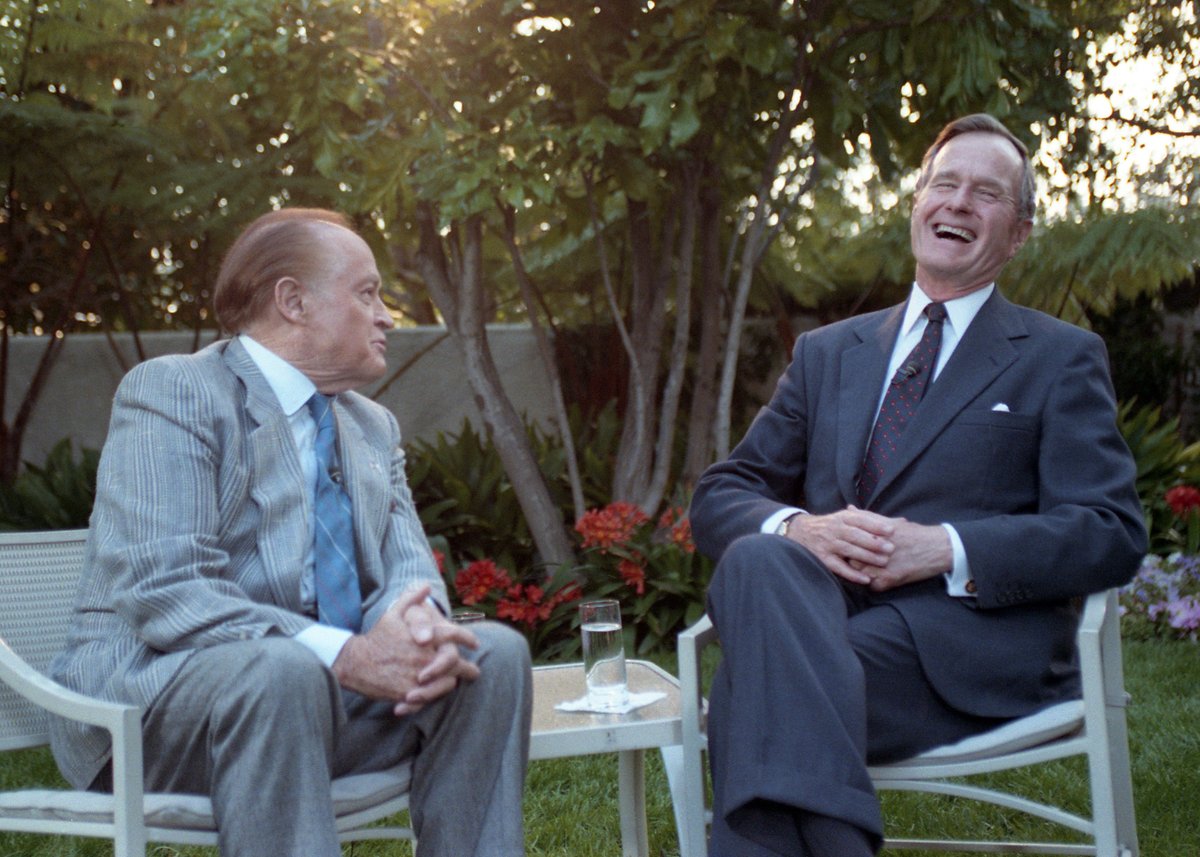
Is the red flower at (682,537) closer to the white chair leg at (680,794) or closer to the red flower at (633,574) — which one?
the red flower at (633,574)

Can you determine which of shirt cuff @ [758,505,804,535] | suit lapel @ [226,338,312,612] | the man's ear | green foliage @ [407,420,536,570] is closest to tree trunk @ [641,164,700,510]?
green foliage @ [407,420,536,570]

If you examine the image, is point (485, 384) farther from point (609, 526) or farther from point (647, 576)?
point (647, 576)

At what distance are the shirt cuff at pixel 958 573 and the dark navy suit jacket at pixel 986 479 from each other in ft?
0.06

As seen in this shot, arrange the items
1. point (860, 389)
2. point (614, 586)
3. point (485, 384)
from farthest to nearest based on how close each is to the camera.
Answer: point (485, 384), point (614, 586), point (860, 389)

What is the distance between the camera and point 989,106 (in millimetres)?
4887

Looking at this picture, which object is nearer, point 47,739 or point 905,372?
point 47,739

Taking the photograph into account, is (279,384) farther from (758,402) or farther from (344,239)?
(758,402)

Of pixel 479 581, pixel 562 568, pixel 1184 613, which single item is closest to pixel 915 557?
pixel 479 581

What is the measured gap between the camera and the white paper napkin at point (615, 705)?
270cm

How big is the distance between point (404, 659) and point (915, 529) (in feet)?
3.62

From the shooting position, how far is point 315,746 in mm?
2158

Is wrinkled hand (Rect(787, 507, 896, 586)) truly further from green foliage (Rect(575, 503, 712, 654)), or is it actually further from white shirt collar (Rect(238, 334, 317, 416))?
green foliage (Rect(575, 503, 712, 654))

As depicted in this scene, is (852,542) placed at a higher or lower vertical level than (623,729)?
higher

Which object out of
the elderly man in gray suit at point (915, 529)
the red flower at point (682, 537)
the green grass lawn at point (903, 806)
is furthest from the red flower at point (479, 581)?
the elderly man in gray suit at point (915, 529)
